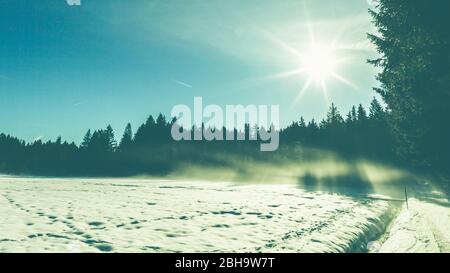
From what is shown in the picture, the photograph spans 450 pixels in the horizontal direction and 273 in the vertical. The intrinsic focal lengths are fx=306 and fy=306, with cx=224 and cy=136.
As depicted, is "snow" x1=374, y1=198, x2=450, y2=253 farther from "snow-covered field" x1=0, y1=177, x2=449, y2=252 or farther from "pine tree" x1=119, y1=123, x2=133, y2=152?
"pine tree" x1=119, y1=123, x2=133, y2=152

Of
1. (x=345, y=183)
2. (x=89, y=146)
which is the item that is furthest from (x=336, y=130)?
(x=89, y=146)

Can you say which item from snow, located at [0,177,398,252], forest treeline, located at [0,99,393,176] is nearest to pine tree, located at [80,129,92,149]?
forest treeline, located at [0,99,393,176]

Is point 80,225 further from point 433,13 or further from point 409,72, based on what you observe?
point 433,13

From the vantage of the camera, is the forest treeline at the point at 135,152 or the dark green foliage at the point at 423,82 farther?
the forest treeline at the point at 135,152

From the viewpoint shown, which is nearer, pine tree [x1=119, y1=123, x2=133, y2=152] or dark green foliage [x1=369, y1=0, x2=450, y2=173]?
dark green foliage [x1=369, y1=0, x2=450, y2=173]

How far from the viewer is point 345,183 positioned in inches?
1797

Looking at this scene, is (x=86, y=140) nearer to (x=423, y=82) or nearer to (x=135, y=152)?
(x=135, y=152)

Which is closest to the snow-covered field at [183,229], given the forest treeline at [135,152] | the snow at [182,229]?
the snow at [182,229]

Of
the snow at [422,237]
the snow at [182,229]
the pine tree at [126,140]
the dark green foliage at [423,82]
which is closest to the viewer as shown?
the snow at [182,229]

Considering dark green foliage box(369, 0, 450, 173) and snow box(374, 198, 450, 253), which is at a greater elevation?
dark green foliage box(369, 0, 450, 173)

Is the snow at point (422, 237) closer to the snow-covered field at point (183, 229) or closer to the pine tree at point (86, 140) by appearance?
the snow-covered field at point (183, 229)

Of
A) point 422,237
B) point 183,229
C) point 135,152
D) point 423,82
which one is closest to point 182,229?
point 183,229

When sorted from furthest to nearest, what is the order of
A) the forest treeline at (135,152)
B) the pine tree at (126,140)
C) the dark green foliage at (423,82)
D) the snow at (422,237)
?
the pine tree at (126,140) → the forest treeline at (135,152) → the dark green foliage at (423,82) → the snow at (422,237)
